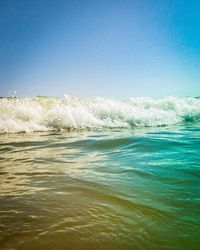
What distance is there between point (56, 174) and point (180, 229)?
193 cm

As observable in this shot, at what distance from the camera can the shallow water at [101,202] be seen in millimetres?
1999

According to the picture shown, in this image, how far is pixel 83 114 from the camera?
1180 centimetres

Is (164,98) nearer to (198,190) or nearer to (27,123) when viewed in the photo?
(27,123)

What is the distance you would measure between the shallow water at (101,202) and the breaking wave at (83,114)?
590 centimetres

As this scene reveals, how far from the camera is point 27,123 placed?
1031cm

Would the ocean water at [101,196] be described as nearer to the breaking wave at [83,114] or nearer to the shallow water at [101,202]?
the shallow water at [101,202]

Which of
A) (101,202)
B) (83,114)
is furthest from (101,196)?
(83,114)

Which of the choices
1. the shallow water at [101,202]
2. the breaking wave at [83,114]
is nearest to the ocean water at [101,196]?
the shallow water at [101,202]

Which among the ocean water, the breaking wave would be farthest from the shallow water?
the breaking wave

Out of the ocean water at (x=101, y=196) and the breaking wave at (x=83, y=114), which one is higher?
the breaking wave at (x=83, y=114)

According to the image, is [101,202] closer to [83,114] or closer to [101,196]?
[101,196]

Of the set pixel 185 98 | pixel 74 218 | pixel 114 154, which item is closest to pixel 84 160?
pixel 114 154

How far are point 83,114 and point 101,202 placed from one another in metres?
9.18

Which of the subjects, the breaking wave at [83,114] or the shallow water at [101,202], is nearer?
the shallow water at [101,202]
